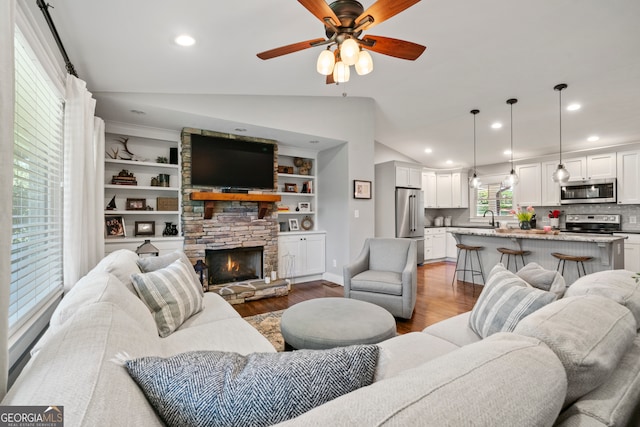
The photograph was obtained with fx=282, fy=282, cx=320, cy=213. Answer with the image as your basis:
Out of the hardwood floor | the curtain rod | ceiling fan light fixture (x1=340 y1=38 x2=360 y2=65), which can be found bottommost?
the hardwood floor

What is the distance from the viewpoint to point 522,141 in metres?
5.46

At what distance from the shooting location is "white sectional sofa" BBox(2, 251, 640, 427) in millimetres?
507

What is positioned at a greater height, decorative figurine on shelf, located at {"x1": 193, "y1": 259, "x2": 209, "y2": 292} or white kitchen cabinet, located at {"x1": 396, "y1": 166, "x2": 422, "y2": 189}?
Result: white kitchen cabinet, located at {"x1": 396, "y1": 166, "x2": 422, "y2": 189}

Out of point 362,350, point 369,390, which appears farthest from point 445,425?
point 362,350

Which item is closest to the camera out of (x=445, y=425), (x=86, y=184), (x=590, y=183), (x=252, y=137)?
(x=445, y=425)

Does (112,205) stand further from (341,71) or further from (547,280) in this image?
(547,280)

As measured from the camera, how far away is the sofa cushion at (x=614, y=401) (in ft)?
2.33

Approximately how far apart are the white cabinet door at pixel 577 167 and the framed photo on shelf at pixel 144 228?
7457mm

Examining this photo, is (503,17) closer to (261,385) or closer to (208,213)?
(261,385)

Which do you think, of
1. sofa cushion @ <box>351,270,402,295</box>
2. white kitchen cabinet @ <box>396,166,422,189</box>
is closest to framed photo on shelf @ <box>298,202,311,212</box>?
white kitchen cabinet @ <box>396,166,422,189</box>

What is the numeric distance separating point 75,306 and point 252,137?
3674mm

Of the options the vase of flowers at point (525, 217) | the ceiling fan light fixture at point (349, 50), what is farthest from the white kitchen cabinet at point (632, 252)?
the ceiling fan light fixture at point (349, 50)

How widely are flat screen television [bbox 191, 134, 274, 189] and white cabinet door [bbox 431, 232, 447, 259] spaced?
4.63 m

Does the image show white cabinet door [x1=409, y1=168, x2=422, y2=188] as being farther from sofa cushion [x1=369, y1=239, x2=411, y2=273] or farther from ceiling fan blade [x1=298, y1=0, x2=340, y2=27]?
ceiling fan blade [x1=298, y1=0, x2=340, y2=27]
